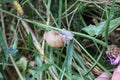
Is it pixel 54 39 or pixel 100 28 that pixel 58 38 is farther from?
pixel 100 28

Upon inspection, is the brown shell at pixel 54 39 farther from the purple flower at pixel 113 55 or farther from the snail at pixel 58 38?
the purple flower at pixel 113 55

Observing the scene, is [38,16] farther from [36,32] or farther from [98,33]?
[98,33]

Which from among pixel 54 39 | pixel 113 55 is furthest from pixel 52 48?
pixel 113 55

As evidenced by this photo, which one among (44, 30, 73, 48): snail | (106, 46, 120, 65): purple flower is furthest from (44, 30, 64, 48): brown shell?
(106, 46, 120, 65): purple flower

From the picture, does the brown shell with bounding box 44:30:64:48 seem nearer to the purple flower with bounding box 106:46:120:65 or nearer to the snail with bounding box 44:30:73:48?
the snail with bounding box 44:30:73:48

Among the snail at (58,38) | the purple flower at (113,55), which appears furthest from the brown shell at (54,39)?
A: the purple flower at (113,55)
